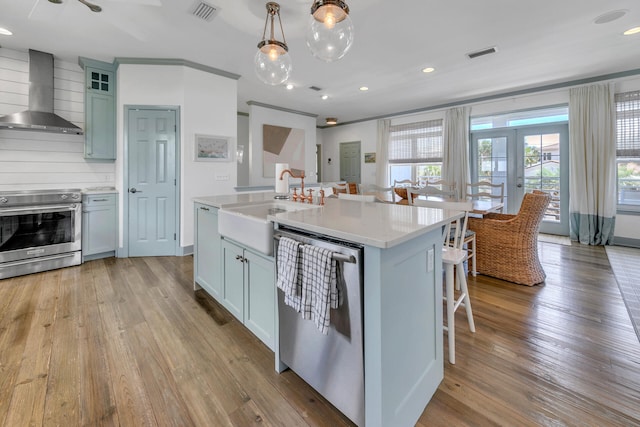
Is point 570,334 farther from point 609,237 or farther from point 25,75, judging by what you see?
point 25,75

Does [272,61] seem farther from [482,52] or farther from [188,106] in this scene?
[482,52]

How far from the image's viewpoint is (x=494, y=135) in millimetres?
5832

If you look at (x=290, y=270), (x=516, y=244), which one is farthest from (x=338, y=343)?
(x=516, y=244)

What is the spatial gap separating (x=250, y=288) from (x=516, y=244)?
2.82 meters

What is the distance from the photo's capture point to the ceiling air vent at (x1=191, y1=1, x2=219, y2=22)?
8.90 feet

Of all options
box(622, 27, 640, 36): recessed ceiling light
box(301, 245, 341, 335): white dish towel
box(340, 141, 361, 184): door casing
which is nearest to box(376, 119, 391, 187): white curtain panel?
box(340, 141, 361, 184): door casing

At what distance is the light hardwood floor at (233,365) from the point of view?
139 centimetres

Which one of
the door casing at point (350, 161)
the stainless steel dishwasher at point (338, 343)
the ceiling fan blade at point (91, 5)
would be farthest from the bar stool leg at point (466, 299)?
the door casing at point (350, 161)

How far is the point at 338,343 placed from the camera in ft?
4.20

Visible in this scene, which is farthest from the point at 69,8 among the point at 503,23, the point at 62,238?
the point at 503,23

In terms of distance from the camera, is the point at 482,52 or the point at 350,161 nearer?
the point at 482,52

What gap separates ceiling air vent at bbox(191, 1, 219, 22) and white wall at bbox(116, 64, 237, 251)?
1357 mm

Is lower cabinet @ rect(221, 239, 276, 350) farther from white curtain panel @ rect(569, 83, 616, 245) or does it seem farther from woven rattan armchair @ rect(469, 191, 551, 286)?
white curtain panel @ rect(569, 83, 616, 245)

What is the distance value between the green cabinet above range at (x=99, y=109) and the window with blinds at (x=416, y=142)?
19.5ft
